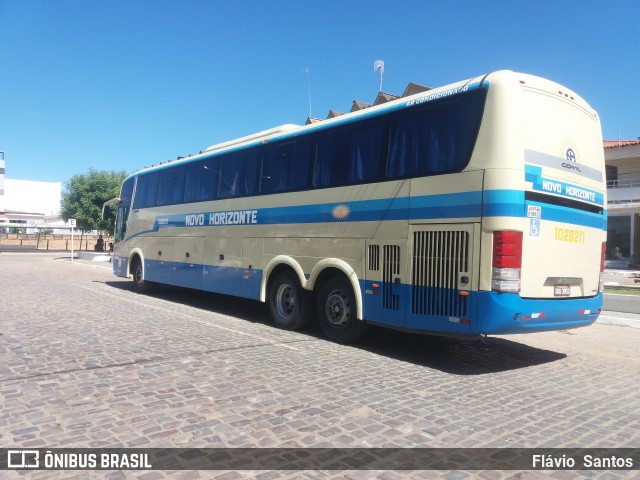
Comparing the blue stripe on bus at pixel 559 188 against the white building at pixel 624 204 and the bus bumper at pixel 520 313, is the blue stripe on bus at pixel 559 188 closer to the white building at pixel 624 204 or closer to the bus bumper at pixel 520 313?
the bus bumper at pixel 520 313

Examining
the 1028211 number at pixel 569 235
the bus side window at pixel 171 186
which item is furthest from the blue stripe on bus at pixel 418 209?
the bus side window at pixel 171 186

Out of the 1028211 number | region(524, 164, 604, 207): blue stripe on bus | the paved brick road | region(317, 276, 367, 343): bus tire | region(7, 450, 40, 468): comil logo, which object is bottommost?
region(7, 450, 40, 468): comil logo

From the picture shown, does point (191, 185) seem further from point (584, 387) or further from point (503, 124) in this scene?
point (584, 387)

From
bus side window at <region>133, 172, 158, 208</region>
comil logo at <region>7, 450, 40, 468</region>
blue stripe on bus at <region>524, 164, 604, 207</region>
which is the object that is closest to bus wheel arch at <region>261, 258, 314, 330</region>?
blue stripe on bus at <region>524, 164, 604, 207</region>

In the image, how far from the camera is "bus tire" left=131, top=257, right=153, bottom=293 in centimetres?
1466

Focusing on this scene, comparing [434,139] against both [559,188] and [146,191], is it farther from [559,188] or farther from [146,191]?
[146,191]

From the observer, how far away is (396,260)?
689 centimetres

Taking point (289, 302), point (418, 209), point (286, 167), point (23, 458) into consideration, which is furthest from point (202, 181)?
point (23, 458)

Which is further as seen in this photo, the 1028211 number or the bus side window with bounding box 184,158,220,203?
the bus side window with bounding box 184,158,220,203

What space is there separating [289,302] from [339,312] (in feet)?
4.70

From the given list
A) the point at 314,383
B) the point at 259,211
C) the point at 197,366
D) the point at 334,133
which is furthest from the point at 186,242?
the point at 314,383

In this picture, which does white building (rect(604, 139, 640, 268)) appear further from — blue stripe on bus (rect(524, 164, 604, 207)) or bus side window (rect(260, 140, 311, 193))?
bus side window (rect(260, 140, 311, 193))

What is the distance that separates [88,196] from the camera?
36.8m

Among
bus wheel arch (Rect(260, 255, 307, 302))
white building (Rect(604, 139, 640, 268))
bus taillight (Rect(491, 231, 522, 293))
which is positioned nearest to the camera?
bus taillight (Rect(491, 231, 522, 293))
